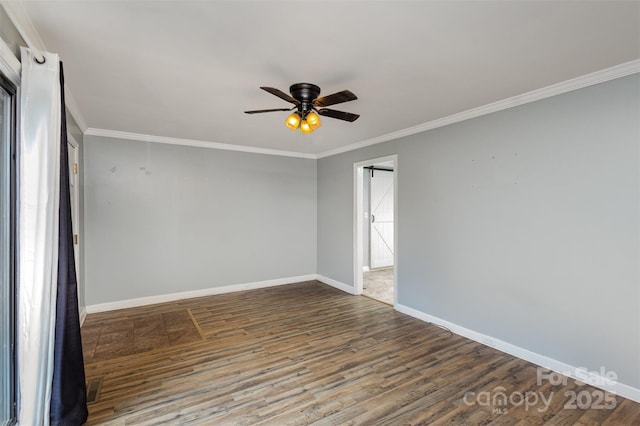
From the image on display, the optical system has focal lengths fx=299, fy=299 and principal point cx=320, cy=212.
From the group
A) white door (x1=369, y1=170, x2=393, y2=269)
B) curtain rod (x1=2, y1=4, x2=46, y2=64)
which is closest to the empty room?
curtain rod (x1=2, y1=4, x2=46, y2=64)

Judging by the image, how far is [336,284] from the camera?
5438 millimetres

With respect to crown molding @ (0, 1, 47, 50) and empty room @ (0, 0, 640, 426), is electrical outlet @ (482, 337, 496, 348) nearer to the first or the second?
empty room @ (0, 0, 640, 426)

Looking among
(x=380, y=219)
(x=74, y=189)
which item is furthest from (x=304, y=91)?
(x=380, y=219)

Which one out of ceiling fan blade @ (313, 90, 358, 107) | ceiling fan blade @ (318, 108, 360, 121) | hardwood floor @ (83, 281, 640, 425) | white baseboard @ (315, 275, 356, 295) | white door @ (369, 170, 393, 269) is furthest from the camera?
white door @ (369, 170, 393, 269)

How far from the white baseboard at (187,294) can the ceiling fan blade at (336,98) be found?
3721 mm

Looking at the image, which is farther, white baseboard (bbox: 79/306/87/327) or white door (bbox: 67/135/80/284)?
white baseboard (bbox: 79/306/87/327)

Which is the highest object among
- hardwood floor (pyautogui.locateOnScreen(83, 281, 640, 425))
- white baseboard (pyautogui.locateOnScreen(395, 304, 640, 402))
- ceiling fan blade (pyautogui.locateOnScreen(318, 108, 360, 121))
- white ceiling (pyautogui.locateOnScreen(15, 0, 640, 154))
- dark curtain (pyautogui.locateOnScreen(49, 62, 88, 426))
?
white ceiling (pyautogui.locateOnScreen(15, 0, 640, 154))

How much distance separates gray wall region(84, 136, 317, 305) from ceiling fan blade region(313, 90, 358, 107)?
303cm

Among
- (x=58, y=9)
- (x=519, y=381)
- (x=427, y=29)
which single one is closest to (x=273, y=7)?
(x=427, y=29)

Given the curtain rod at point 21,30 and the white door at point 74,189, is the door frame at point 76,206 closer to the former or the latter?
the white door at point 74,189

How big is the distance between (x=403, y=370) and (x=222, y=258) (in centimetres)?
343

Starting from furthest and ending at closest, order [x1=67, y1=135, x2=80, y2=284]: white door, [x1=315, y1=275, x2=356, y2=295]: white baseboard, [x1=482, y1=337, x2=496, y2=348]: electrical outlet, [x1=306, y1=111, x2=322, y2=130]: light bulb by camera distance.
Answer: [x1=315, y1=275, x2=356, y2=295]: white baseboard → [x1=67, y1=135, x2=80, y2=284]: white door → [x1=482, y1=337, x2=496, y2=348]: electrical outlet → [x1=306, y1=111, x2=322, y2=130]: light bulb

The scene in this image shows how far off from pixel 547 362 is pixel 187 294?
183 inches

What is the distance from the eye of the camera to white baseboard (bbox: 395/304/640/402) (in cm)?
A: 233
